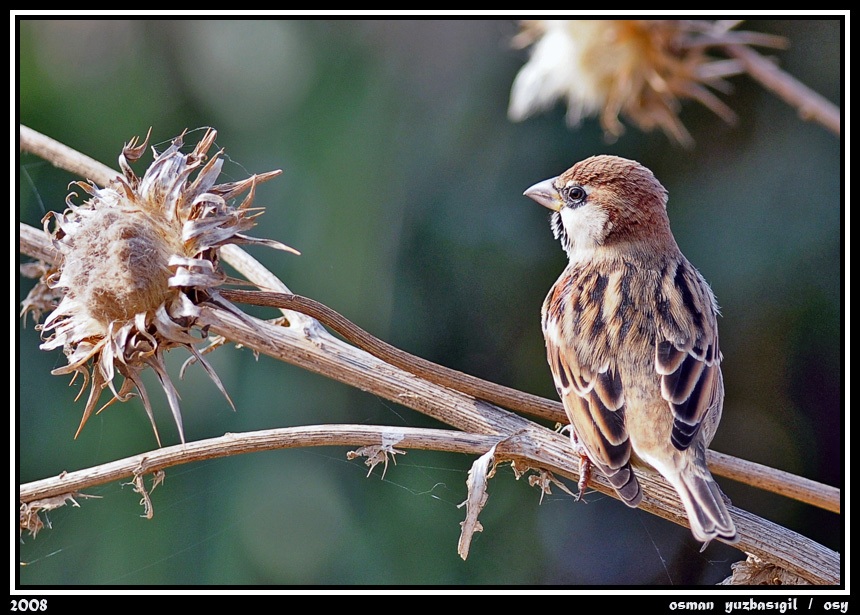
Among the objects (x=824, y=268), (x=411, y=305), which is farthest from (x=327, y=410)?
(x=824, y=268)

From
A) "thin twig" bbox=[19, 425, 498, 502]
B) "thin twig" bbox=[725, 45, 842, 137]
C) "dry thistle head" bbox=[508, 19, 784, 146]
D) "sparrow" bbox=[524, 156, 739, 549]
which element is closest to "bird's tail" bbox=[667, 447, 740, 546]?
"sparrow" bbox=[524, 156, 739, 549]

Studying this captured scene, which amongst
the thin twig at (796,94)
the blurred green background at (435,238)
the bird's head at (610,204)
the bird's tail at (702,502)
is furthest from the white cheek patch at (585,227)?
the blurred green background at (435,238)

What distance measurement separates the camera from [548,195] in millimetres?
3250

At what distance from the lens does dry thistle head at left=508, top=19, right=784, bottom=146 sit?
10.1ft

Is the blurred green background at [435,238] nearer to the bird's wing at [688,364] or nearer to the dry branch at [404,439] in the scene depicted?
the bird's wing at [688,364]

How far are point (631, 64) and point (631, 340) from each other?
1.08m

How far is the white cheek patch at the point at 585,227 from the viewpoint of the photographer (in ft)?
10.2

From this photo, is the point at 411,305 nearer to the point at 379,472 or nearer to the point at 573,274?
the point at 379,472

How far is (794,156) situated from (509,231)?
1882mm

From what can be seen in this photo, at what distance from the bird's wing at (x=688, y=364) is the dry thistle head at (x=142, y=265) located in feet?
4.50

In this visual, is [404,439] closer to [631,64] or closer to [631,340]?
[631,340]

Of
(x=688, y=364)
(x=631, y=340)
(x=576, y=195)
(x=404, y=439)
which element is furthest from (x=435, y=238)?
(x=404, y=439)

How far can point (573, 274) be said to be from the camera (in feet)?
10.3
